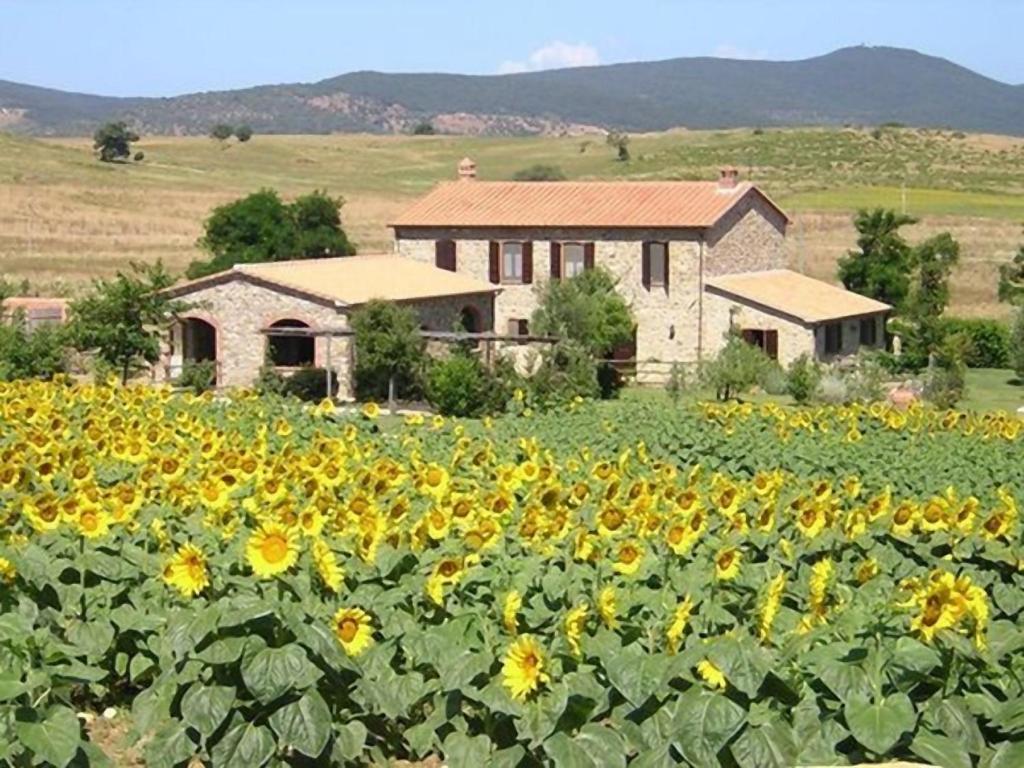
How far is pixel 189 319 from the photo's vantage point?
126 ft

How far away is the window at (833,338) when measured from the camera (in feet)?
137

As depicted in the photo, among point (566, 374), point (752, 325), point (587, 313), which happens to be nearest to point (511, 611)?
point (566, 374)

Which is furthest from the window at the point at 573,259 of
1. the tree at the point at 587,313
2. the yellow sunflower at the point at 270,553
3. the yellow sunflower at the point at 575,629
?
the yellow sunflower at the point at 575,629

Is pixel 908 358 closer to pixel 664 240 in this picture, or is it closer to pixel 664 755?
pixel 664 240

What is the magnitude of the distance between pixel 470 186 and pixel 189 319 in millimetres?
10639

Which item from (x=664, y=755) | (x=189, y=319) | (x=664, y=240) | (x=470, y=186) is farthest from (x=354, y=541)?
(x=470, y=186)

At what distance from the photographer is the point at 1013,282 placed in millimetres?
A: 49719

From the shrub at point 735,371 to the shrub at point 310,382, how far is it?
726cm

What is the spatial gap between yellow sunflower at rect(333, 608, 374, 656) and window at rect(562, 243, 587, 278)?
35.8 meters

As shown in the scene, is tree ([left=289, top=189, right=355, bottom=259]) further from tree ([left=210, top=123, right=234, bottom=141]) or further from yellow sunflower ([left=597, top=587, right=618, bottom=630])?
tree ([left=210, top=123, right=234, bottom=141])

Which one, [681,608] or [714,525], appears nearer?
[681,608]

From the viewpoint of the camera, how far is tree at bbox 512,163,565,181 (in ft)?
326

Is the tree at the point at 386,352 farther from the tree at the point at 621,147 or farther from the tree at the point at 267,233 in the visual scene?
the tree at the point at 621,147

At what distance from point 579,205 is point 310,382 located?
11.0m
